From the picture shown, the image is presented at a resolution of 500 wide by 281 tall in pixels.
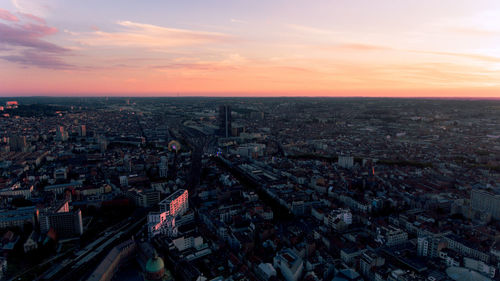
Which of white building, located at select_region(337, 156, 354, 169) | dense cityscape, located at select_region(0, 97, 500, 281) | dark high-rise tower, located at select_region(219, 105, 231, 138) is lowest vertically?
dense cityscape, located at select_region(0, 97, 500, 281)

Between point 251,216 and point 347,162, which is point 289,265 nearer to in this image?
point 251,216

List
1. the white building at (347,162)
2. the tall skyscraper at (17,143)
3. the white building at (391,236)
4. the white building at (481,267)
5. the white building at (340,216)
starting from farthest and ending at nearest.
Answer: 1. the tall skyscraper at (17,143)
2. the white building at (347,162)
3. the white building at (340,216)
4. the white building at (391,236)
5. the white building at (481,267)

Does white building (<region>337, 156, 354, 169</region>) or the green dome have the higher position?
white building (<region>337, 156, 354, 169</region>)

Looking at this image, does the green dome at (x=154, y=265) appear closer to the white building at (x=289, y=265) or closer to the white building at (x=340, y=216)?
the white building at (x=289, y=265)

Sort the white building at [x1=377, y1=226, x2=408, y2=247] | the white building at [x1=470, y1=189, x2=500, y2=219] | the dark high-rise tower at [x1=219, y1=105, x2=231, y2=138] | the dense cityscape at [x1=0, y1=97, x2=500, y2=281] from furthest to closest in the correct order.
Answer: the dark high-rise tower at [x1=219, y1=105, x2=231, y2=138]
the white building at [x1=470, y1=189, x2=500, y2=219]
the white building at [x1=377, y1=226, x2=408, y2=247]
the dense cityscape at [x1=0, y1=97, x2=500, y2=281]

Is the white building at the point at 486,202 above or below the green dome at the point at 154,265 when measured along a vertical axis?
above

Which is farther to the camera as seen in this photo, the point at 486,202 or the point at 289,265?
the point at 486,202

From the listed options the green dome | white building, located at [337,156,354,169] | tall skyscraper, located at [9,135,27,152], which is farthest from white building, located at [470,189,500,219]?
A: tall skyscraper, located at [9,135,27,152]

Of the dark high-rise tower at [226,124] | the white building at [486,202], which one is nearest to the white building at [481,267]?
the white building at [486,202]

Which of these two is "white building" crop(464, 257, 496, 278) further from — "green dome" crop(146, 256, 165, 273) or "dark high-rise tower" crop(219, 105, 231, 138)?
"dark high-rise tower" crop(219, 105, 231, 138)

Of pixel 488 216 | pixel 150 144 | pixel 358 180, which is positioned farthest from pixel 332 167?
pixel 150 144

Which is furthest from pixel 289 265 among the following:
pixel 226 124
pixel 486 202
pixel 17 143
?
pixel 17 143

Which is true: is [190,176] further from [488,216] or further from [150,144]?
[488,216]
